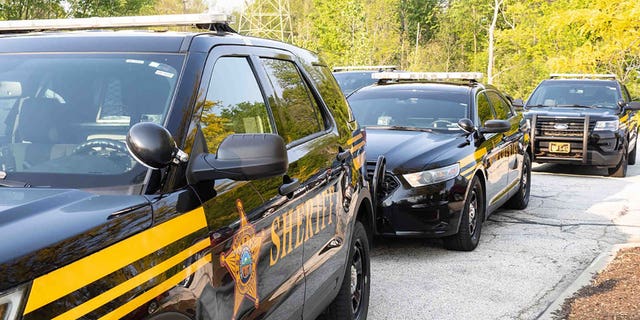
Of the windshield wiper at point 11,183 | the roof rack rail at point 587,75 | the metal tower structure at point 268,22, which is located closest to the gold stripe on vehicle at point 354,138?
the windshield wiper at point 11,183

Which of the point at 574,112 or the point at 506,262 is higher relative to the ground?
the point at 574,112

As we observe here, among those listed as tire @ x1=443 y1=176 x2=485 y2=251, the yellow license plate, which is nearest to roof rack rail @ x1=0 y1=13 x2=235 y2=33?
tire @ x1=443 y1=176 x2=485 y2=251

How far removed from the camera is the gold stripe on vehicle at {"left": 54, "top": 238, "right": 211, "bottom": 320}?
1.83m

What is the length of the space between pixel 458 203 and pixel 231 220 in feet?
14.6

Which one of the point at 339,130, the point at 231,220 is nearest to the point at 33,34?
the point at 231,220

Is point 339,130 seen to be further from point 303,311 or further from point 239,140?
point 239,140

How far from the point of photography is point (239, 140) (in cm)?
248

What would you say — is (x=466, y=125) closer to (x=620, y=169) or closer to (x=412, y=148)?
(x=412, y=148)

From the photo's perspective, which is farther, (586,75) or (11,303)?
(586,75)

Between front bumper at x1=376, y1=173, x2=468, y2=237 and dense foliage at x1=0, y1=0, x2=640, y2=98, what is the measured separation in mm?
4054

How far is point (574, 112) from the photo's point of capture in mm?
13219

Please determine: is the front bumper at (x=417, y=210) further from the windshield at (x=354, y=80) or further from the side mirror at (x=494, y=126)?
the windshield at (x=354, y=80)

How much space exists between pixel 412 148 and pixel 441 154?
29 centimetres

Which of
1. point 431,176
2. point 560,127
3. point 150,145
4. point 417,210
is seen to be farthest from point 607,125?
point 150,145
